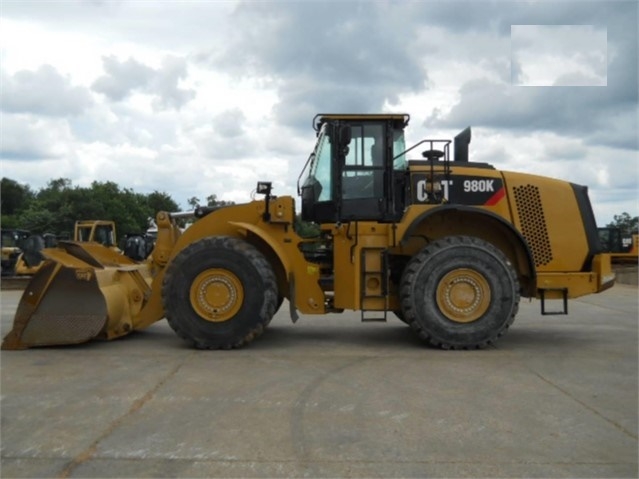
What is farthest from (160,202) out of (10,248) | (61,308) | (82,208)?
(61,308)

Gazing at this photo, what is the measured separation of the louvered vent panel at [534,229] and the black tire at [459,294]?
62 centimetres

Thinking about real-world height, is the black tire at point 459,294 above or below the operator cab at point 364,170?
below

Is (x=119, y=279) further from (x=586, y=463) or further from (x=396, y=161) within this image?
(x=586, y=463)

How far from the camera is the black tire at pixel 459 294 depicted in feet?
25.1

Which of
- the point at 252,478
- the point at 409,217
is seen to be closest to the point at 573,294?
the point at 409,217

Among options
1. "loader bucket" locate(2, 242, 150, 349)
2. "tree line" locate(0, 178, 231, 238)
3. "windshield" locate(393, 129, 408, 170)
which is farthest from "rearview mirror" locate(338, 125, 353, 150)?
"tree line" locate(0, 178, 231, 238)

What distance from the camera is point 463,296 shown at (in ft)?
25.3

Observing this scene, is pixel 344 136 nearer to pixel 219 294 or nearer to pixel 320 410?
pixel 219 294

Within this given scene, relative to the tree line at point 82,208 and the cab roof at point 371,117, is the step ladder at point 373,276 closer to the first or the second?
the cab roof at point 371,117

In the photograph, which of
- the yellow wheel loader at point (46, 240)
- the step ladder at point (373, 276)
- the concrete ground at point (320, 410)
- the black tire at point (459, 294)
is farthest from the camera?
the yellow wheel loader at point (46, 240)

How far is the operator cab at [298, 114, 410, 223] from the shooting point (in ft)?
26.8

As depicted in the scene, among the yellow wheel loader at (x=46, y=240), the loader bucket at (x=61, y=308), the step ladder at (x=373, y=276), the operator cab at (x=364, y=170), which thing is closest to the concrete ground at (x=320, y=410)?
the loader bucket at (x=61, y=308)

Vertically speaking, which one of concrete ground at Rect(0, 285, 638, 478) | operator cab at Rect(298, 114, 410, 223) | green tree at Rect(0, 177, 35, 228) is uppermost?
green tree at Rect(0, 177, 35, 228)

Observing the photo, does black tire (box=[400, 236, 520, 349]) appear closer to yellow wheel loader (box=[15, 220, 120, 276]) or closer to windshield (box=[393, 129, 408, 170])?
windshield (box=[393, 129, 408, 170])
